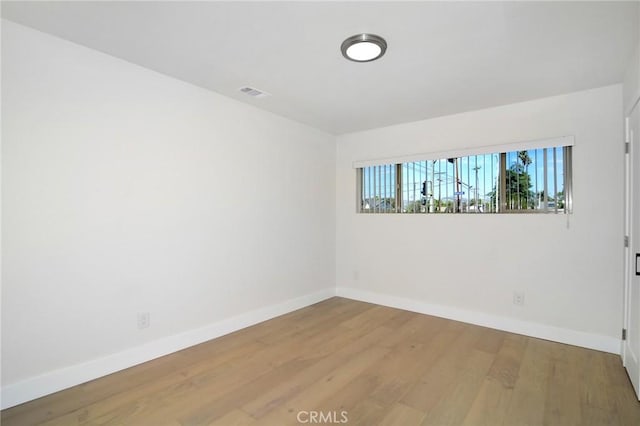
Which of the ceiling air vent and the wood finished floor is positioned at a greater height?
the ceiling air vent

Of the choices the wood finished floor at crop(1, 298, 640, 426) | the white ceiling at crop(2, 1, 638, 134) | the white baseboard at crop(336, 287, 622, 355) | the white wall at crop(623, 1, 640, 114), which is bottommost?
the wood finished floor at crop(1, 298, 640, 426)

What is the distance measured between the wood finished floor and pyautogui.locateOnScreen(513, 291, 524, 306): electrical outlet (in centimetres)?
34

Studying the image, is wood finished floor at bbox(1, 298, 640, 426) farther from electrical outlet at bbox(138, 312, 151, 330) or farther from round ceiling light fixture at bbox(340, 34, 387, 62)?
round ceiling light fixture at bbox(340, 34, 387, 62)

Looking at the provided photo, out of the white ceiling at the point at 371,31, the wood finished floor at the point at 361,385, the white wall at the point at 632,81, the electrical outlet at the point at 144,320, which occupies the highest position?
the white ceiling at the point at 371,31

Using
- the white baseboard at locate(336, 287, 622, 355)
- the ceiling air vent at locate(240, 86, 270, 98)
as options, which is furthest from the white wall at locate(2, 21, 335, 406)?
the white baseboard at locate(336, 287, 622, 355)

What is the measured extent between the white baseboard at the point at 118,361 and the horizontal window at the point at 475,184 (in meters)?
2.15

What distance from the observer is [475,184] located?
371 cm

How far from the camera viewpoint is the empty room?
203 cm

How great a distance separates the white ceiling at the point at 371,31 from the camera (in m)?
1.89

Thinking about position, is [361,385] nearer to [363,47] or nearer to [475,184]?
[363,47]

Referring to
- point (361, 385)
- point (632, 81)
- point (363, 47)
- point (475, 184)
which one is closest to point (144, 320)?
point (361, 385)

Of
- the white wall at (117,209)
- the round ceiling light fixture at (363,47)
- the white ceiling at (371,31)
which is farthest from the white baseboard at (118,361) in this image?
the round ceiling light fixture at (363,47)

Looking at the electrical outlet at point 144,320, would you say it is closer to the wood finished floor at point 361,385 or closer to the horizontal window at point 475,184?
the wood finished floor at point 361,385

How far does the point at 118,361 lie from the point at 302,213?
2512 mm
